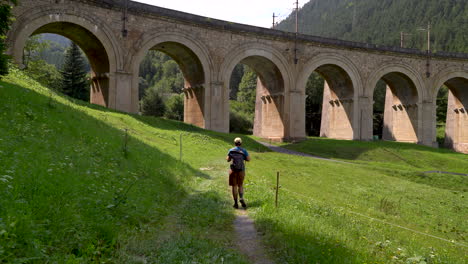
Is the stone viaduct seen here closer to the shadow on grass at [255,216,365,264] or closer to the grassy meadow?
the grassy meadow

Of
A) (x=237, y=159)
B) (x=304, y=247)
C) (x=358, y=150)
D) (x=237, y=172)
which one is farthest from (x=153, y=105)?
(x=304, y=247)

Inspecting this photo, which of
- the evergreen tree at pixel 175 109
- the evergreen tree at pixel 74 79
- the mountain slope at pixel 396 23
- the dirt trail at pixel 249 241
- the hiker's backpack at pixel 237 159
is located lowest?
the dirt trail at pixel 249 241

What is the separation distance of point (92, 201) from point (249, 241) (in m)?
2.80

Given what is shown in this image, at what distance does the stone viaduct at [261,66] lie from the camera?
23.8 meters

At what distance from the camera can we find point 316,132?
57969 mm

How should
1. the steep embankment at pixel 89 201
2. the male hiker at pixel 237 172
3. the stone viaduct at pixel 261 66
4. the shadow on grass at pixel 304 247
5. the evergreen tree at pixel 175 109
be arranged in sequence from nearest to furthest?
the steep embankment at pixel 89 201 → the shadow on grass at pixel 304 247 → the male hiker at pixel 237 172 → the stone viaduct at pixel 261 66 → the evergreen tree at pixel 175 109

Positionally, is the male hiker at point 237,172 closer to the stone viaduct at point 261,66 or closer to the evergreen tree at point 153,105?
the stone viaduct at point 261,66

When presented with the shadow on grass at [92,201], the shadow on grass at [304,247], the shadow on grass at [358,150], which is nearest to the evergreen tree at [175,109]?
the shadow on grass at [358,150]

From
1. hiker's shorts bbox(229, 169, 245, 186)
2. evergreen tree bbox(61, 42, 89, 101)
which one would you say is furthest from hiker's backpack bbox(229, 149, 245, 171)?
evergreen tree bbox(61, 42, 89, 101)

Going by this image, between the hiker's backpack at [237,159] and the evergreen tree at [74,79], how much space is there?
43.5 meters

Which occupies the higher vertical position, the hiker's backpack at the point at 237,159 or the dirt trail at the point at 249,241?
the hiker's backpack at the point at 237,159

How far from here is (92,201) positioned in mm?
5965

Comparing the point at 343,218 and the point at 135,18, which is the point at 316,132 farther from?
the point at 343,218

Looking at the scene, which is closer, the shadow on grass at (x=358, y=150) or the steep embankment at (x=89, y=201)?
the steep embankment at (x=89, y=201)
